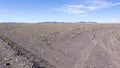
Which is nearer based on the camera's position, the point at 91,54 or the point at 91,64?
the point at 91,64

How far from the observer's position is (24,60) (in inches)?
429

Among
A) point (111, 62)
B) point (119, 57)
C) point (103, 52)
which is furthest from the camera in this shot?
point (103, 52)

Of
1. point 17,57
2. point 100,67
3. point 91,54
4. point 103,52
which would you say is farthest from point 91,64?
point 17,57

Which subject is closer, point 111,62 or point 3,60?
point 3,60

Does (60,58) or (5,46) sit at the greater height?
(5,46)

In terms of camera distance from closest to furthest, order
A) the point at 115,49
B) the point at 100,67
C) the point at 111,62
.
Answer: the point at 100,67
the point at 111,62
the point at 115,49

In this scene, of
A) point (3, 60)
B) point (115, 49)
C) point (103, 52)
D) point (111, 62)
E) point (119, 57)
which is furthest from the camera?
point (115, 49)

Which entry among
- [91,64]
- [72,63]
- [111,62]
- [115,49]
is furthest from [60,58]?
[115,49]

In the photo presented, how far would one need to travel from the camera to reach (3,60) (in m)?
10.7

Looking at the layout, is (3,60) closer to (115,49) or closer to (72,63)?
(72,63)

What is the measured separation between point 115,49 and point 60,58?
6872 millimetres

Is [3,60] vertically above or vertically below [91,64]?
above

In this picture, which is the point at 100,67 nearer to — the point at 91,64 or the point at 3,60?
the point at 91,64

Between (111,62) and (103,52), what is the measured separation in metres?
3.08
